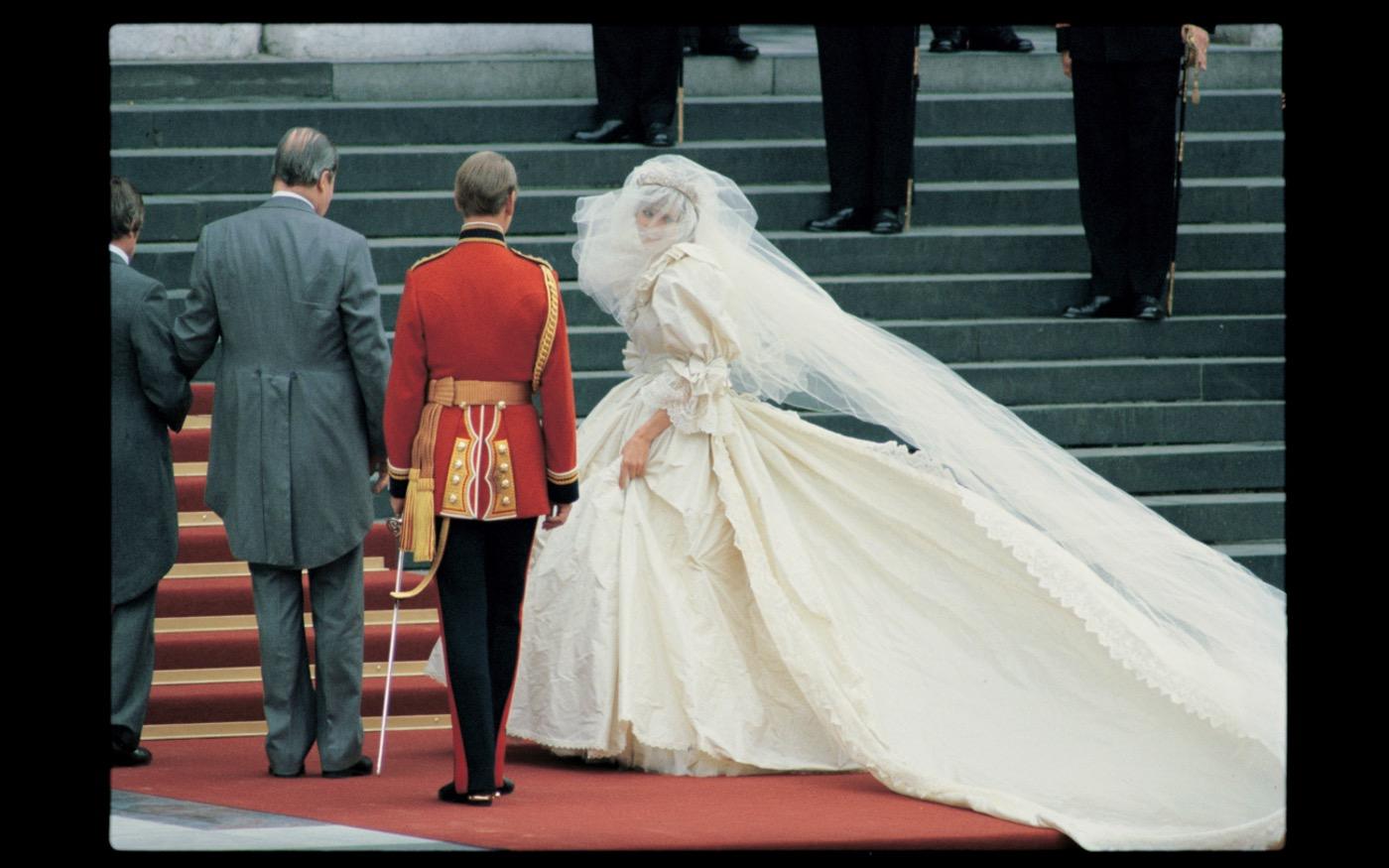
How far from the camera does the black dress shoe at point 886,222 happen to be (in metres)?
8.31

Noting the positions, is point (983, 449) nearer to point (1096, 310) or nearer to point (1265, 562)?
point (1265, 562)

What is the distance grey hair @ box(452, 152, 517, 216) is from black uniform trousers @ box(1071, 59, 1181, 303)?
3571 millimetres

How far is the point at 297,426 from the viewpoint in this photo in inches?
210

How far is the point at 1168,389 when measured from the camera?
25.6 feet

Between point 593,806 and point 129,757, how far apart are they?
1424mm

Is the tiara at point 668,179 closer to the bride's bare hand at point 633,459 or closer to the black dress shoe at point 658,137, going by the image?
the bride's bare hand at point 633,459

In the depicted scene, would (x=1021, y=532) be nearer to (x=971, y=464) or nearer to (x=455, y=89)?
(x=971, y=464)

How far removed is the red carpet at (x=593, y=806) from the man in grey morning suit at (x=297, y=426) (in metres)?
0.26

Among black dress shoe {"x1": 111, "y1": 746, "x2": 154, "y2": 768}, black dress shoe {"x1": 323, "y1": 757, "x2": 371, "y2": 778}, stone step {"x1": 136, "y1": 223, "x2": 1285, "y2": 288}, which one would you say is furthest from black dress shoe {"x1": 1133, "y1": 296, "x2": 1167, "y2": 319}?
black dress shoe {"x1": 111, "y1": 746, "x2": 154, "y2": 768}

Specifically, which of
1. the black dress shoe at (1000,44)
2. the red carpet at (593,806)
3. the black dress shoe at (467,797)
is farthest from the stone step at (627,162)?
the black dress shoe at (467,797)

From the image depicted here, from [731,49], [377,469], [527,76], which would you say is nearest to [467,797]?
[377,469]

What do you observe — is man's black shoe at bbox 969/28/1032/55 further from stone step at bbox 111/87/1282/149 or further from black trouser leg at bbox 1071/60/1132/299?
black trouser leg at bbox 1071/60/1132/299
